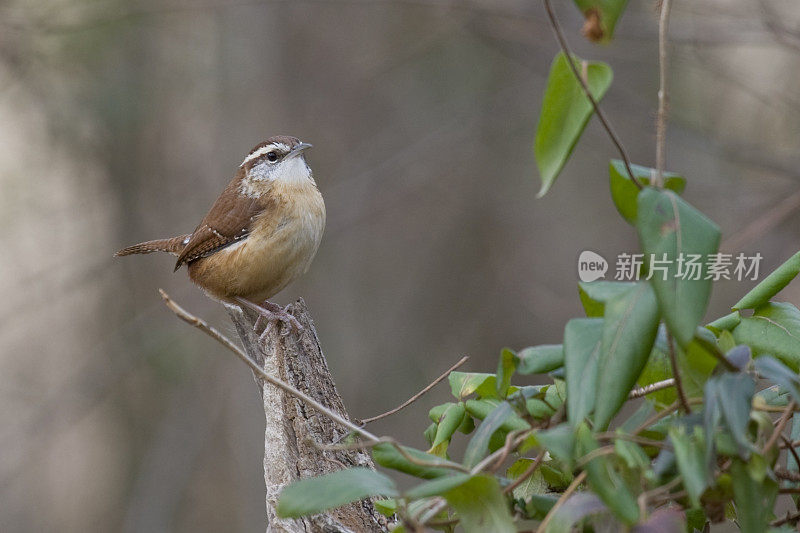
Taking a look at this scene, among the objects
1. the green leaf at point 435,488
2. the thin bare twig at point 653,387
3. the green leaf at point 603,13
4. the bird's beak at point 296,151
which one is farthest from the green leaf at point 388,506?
the bird's beak at point 296,151

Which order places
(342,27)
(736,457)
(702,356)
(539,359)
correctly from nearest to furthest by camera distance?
(736,457) → (702,356) → (539,359) → (342,27)

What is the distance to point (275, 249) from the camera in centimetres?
372

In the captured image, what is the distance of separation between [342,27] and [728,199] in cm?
385

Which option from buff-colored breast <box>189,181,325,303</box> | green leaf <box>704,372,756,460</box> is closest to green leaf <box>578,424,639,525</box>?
green leaf <box>704,372,756,460</box>

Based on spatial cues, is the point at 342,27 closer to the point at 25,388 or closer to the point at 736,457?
the point at 25,388

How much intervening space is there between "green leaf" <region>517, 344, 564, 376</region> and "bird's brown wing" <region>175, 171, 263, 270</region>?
2531mm

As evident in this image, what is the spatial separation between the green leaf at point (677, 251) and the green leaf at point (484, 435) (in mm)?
421

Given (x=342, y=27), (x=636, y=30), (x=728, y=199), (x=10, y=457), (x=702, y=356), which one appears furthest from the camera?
(x=342, y=27)

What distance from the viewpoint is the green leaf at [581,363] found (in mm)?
1266

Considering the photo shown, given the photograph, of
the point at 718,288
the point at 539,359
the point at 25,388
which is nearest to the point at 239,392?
the point at 25,388

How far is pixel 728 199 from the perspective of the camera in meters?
6.64

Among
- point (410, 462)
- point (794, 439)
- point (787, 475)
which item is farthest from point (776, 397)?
point (410, 462)

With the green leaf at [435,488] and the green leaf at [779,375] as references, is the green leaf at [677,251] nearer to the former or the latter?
the green leaf at [779,375]

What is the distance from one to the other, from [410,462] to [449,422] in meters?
0.40
